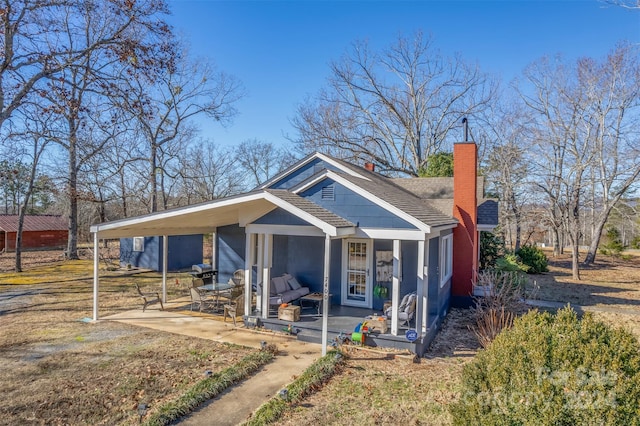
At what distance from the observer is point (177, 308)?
1290cm

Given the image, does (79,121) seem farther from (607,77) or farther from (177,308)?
(607,77)

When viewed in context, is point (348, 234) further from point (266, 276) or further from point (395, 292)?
point (266, 276)

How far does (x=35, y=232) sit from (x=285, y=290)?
33.5m

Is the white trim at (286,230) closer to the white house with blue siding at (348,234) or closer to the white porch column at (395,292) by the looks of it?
the white house with blue siding at (348,234)

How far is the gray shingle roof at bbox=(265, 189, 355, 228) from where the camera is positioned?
8953 millimetres

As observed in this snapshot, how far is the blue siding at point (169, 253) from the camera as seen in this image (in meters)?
22.6

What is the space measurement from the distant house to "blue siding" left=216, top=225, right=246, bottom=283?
84.7 feet

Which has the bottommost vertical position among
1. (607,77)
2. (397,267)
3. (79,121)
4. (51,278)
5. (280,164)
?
(51,278)

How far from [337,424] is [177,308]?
8.98 meters

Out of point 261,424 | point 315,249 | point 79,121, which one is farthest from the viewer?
point 315,249

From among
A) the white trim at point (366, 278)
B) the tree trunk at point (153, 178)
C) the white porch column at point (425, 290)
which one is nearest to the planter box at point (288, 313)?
the white trim at point (366, 278)

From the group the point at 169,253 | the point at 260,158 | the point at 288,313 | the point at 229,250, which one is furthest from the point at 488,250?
the point at 260,158

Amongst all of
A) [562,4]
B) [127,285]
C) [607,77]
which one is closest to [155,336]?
[127,285]

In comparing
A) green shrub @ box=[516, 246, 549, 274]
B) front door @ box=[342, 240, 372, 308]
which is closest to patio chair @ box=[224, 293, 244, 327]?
front door @ box=[342, 240, 372, 308]
